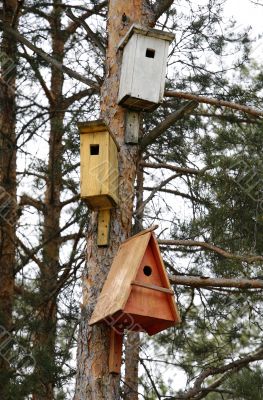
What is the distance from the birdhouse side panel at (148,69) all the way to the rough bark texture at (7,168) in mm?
3007

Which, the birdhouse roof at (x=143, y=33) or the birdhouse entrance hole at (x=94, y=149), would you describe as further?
the birdhouse roof at (x=143, y=33)

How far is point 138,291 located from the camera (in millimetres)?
4781

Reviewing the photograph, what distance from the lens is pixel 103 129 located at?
17.1ft

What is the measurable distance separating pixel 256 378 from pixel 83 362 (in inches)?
129

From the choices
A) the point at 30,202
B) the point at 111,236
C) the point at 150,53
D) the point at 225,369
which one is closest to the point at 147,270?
the point at 111,236

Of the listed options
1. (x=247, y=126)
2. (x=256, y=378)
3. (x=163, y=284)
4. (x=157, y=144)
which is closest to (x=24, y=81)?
(x=157, y=144)

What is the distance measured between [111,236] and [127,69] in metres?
1.15

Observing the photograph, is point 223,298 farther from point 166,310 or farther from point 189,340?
point 166,310

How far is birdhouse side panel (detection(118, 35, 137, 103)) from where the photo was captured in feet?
18.1

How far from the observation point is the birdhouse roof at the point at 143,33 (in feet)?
18.2

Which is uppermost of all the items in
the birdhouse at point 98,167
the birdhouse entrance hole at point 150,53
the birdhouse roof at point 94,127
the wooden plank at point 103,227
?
the birdhouse entrance hole at point 150,53

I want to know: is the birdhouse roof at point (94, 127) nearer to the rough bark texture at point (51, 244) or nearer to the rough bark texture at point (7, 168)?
the rough bark texture at point (51, 244)

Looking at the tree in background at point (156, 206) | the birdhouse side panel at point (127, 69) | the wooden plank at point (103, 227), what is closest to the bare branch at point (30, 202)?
the tree in background at point (156, 206)

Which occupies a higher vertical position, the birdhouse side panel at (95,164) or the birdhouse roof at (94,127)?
the birdhouse roof at (94,127)
